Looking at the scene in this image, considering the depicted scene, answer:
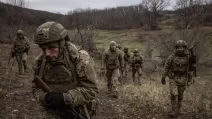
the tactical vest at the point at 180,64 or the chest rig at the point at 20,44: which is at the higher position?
the chest rig at the point at 20,44

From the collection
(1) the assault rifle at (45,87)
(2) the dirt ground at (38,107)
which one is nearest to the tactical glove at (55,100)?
(1) the assault rifle at (45,87)

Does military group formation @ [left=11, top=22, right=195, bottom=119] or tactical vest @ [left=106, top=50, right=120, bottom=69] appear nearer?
military group formation @ [left=11, top=22, right=195, bottom=119]

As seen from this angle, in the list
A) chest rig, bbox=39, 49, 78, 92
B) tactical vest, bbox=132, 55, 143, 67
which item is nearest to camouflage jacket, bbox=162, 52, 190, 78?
chest rig, bbox=39, 49, 78, 92

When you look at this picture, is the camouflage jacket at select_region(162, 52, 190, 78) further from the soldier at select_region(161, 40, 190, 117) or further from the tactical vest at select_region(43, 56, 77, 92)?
the tactical vest at select_region(43, 56, 77, 92)

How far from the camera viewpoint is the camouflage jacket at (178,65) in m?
8.53

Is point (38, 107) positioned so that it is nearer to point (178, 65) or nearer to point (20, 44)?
point (178, 65)

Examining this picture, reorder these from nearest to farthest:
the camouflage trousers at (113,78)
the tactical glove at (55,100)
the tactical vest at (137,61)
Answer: the tactical glove at (55,100), the camouflage trousers at (113,78), the tactical vest at (137,61)

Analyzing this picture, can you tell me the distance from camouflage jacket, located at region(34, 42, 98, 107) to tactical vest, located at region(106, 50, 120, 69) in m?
7.99

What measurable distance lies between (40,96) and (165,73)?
5842 mm

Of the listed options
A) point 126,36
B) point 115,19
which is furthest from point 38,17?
point 115,19

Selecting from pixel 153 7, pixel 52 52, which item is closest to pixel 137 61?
pixel 52 52

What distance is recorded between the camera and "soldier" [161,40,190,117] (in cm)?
848

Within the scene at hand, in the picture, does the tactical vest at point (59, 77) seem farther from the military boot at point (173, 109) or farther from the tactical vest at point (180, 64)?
the military boot at point (173, 109)

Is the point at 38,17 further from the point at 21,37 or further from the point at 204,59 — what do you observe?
the point at 21,37
